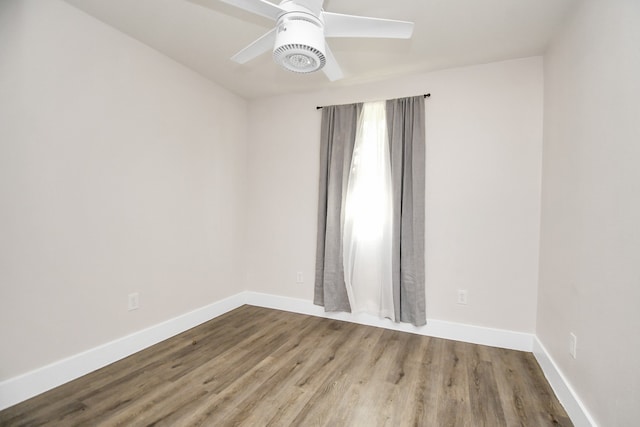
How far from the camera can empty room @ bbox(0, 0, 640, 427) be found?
1.53 metres

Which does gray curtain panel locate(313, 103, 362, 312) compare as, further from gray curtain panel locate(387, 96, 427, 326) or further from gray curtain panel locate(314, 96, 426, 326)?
gray curtain panel locate(387, 96, 427, 326)

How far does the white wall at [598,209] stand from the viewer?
1.17 metres

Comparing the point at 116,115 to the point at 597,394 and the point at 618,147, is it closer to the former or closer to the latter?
the point at 618,147

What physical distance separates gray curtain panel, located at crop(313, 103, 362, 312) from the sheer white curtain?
3.0 inches

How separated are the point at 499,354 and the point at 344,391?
54.7 inches

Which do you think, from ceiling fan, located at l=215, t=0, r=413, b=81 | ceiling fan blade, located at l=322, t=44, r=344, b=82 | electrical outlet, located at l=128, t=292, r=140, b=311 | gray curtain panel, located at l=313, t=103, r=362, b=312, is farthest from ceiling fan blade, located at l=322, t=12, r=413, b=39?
electrical outlet, located at l=128, t=292, r=140, b=311

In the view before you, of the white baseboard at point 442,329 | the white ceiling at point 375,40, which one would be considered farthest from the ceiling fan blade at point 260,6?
the white baseboard at point 442,329

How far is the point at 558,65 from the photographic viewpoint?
2.04 meters

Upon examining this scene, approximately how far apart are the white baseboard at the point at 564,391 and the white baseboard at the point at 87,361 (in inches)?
114

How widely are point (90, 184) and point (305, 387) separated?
2021 mm

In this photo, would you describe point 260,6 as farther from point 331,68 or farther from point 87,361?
point 87,361

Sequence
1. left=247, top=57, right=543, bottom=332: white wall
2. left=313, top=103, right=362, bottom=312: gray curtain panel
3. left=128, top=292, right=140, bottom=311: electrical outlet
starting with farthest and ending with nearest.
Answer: left=313, top=103, right=362, bottom=312: gray curtain panel
left=247, top=57, right=543, bottom=332: white wall
left=128, top=292, right=140, bottom=311: electrical outlet

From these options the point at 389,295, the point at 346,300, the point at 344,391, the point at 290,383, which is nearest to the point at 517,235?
the point at 389,295

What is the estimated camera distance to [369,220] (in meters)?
2.91
